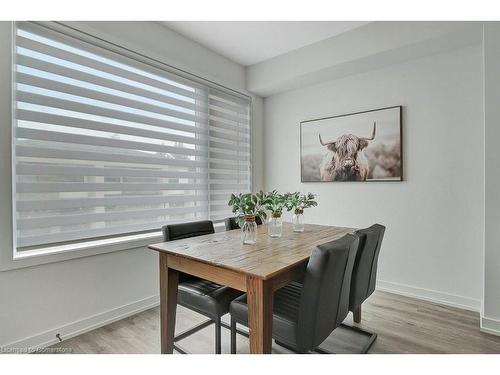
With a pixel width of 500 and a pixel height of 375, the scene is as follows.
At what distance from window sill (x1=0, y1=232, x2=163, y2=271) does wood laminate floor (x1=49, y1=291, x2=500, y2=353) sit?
61 centimetres

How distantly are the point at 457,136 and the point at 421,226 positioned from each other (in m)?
0.92

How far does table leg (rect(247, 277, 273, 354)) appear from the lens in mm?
1336

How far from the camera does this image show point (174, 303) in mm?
1828

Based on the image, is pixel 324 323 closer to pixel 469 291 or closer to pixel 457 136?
pixel 469 291

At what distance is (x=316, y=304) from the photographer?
1.36m

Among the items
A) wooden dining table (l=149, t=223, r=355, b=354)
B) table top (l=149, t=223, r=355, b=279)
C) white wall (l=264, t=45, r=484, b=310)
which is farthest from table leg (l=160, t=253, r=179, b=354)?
white wall (l=264, t=45, r=484, b=310)

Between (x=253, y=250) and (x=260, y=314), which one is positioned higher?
(x=253, y=250)

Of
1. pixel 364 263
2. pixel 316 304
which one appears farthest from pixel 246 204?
pixel 364 263

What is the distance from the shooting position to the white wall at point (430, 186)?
100 inches

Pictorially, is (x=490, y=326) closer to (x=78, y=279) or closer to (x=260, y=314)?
(x=260, y=314)

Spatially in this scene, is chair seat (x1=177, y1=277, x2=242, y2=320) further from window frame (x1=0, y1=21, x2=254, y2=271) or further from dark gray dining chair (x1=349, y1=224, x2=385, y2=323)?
window frame (x1=0, y1=21, x2=254, y2=271)

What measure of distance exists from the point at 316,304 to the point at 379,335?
3.76 feet
